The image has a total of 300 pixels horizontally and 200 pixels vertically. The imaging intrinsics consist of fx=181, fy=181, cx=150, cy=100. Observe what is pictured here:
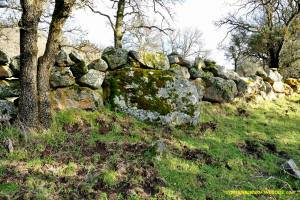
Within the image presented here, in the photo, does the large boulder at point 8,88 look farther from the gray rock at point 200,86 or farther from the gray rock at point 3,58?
the gray rock at point 200,86

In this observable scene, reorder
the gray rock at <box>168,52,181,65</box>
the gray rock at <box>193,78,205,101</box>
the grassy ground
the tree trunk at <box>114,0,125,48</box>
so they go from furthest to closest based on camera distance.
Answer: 1. the tree trunk at <box>114,0,125,48</box>
2. the gray rock at <box>193,78,205,101</box>
3. the gray rock at <box>168,52,181,65</box>
4. the grassy ground

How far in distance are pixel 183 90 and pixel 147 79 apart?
1.45 m

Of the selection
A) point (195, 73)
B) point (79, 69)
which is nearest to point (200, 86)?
point (195, 73)

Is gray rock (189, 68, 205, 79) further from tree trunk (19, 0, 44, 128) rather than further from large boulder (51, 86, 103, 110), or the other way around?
tree trunk (19, 0, 44, 128)

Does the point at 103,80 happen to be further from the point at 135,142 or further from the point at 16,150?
the point at 16,150

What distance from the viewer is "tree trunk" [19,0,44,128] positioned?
4262mm

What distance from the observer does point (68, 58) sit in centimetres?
565

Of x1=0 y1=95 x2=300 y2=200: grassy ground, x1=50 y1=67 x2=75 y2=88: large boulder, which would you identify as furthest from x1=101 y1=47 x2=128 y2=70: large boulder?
x1=0 y1=95 x2=300 y2=200: grassy ground

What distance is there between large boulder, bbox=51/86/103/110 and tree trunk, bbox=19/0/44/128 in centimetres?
A: 96

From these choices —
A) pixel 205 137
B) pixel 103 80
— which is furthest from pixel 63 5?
pixel 205 137

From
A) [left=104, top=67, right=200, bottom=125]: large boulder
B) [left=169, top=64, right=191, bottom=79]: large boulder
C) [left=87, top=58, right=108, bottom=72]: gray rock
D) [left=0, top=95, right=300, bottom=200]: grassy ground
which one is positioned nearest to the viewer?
[left=0, top=95, right=300, bottom=200]: grassy ground

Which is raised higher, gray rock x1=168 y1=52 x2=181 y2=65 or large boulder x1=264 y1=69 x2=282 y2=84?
gray rock x1=168 y1=52 x2=181 y2=65

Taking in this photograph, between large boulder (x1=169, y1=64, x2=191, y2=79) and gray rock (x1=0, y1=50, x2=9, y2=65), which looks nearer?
gray rock (x1=0, y1=50, x2=9, y2=65)

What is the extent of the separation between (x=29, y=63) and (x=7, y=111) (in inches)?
55.7
